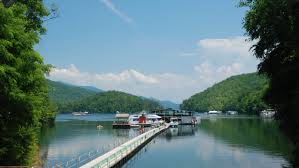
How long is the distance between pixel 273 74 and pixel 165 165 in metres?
19.9

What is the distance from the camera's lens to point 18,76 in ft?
89.2

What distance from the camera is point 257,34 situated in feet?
146

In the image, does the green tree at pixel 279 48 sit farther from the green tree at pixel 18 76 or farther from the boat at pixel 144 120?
the boat at pixel 144 120

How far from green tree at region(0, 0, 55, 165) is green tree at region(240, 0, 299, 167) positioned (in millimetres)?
21324

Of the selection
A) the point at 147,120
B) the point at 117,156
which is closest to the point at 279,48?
the point at 117,156

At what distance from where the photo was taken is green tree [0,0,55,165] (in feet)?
85.8

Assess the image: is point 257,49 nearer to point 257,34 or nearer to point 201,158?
point 257,34

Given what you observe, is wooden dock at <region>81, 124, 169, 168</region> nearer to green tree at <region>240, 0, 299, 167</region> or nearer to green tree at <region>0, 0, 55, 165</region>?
green tree at <region>0, 0, 55, 165</region>

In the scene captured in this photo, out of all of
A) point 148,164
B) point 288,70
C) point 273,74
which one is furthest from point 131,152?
Answer: point 288,70

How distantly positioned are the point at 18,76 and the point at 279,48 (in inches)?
1084

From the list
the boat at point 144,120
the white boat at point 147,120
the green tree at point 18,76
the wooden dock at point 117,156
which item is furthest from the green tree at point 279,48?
the white boat at point 147,120

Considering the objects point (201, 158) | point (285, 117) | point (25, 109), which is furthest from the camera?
point (201, 158)

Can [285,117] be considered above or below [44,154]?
above

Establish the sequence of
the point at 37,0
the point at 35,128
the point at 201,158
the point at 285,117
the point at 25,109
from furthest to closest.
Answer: the point at 201,158 → the point at 285,117 → the point at 35,128 → the point at 37,0 → the point at 25,109
